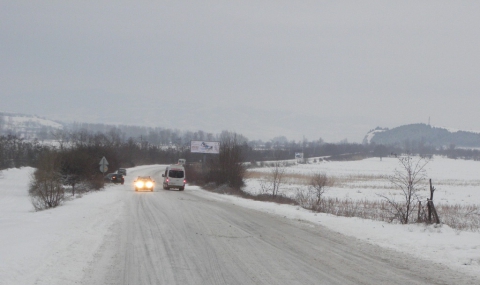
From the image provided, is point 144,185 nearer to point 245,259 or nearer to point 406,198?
point 406,198

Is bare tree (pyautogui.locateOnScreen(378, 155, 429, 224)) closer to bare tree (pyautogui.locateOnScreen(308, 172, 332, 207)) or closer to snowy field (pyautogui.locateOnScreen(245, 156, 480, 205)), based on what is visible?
snowy field (pyautogui.locateOnScreen(245, 156, 480, 205))

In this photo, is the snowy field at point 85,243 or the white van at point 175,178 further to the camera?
the white van at point 175,178

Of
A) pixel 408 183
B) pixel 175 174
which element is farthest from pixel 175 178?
pixel 408 183

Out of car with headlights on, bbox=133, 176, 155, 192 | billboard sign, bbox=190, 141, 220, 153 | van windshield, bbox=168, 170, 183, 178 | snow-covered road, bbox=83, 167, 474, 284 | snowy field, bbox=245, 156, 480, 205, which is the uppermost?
billboard sign, bbox=190, 141, 220, 153

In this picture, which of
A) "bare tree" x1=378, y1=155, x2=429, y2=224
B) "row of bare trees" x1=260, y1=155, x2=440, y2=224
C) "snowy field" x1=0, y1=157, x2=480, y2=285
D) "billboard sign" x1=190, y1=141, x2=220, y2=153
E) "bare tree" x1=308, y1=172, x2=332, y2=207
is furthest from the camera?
"billboard sign" x1=190, y1=141, x2=220, y2=153

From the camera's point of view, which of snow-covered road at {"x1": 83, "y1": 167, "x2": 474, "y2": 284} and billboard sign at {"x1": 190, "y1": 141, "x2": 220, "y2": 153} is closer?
snow-covered road at {"x1": 83, "y1": 167, "x2": 474, "y2": 284}

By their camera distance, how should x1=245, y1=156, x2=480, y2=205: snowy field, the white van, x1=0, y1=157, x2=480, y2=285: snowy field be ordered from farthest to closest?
x1=245, y1=156, x2=480, y2=205: snowy field
the white van
x1=0, y1=157, x2=480, y2=285: snowy field

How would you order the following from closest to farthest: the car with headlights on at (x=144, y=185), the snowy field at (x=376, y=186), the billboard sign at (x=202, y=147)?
the car with headlights on at (x=144, y=185) → the snowy field at (x=376, y=186) → the billboard sign at (x=202, y=147)

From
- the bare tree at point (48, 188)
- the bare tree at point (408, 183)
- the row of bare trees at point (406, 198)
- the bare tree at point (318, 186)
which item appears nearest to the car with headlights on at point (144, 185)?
the row of bare trees at point (406, 198)

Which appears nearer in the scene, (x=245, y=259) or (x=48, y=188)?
(x=245, y=259)

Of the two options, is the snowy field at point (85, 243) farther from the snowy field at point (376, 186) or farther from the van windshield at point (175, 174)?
the van windshield at point (175, 174)

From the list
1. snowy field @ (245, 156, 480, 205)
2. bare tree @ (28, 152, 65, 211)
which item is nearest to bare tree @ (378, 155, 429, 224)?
snowy field @ (245, 156, 480, 205)

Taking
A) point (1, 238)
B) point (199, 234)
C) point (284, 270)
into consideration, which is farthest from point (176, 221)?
point (284, 270)

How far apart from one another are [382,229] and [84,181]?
34.1m
